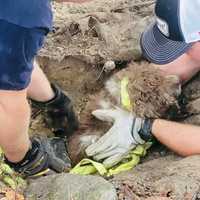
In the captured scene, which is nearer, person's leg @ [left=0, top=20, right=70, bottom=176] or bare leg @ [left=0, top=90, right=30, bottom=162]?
person's leg @ [left=0, top=20, right=70, bottom=176]

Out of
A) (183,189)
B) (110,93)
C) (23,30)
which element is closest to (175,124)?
(110,93)

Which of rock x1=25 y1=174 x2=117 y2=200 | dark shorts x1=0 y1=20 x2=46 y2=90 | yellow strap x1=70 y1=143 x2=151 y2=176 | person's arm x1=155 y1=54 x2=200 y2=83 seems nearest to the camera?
dark shorts x1=0 y1=20 x2=46 y2=90

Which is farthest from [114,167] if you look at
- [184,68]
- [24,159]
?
[184,68]

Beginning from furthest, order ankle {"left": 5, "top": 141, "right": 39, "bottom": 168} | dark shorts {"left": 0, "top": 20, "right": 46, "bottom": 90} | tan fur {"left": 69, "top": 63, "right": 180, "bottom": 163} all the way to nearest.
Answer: tan fur {"left": 69, "top": 63, "right": 180, "bottom": 163} < ankle {"left": 5, "top": 141, "right": 39, "bottom": 168} < dark shorts {"left": 0, "top": 20, "right": 46, "bottom": 90}

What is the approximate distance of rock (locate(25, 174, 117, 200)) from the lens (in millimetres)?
1903

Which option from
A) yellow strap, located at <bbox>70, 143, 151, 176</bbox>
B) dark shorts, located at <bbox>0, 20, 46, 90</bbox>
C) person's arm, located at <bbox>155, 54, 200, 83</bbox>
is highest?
dark shorts, located at <bbox>0, 20, 46, 90</bbox>

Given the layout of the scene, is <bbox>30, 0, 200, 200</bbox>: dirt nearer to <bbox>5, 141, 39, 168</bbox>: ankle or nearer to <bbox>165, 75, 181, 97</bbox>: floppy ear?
<bbox>165, 75, 181, 97</bbox>: floppy ear

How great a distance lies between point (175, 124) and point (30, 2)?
888 mm

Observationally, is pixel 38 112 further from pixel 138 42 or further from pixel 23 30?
pixel 23 30

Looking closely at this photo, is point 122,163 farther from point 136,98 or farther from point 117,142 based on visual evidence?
point 136,98

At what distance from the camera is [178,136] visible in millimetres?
2322

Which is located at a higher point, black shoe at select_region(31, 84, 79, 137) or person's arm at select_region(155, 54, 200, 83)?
person's arm at select_region(155, 54, 200, 83)

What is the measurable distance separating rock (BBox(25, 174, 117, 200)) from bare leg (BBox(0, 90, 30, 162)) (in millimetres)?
165

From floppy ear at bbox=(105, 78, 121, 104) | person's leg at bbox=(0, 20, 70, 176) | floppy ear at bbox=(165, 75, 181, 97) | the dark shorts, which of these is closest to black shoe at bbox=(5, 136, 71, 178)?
person's leg at bbox=(0, 20, 70, 176)
